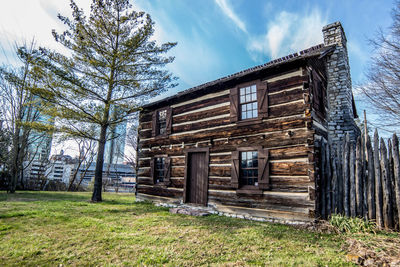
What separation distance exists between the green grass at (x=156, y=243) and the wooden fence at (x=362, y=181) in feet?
4.53

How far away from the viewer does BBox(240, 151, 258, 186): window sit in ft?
27.6

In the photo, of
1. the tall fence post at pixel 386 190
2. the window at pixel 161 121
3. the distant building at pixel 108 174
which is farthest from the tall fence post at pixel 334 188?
the distant building at pixel 108 174

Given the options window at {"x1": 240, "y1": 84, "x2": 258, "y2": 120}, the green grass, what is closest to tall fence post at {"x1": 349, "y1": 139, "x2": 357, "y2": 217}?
the green grass

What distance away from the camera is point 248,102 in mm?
9047

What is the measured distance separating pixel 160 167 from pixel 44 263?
8.31m

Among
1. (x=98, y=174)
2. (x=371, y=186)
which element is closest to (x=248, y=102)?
(x=371, y=186)

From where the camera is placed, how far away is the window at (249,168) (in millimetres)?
8406

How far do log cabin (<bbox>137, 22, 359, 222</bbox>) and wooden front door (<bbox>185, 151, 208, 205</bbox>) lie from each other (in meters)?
0.04

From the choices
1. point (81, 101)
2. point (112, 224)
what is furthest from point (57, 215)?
point (81, 101)

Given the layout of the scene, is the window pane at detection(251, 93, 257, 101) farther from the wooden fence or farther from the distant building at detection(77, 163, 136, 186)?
the distant building at detection(77, 163, 136, 186)

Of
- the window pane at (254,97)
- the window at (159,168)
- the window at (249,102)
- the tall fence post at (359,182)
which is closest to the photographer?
the tall fence post at (359,182)

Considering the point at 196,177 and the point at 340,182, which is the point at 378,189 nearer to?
the point at 340,182

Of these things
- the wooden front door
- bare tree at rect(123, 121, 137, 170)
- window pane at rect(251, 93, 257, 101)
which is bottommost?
the wooden front door

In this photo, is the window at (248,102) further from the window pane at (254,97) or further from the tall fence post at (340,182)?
the tall fence post at (340,182)
